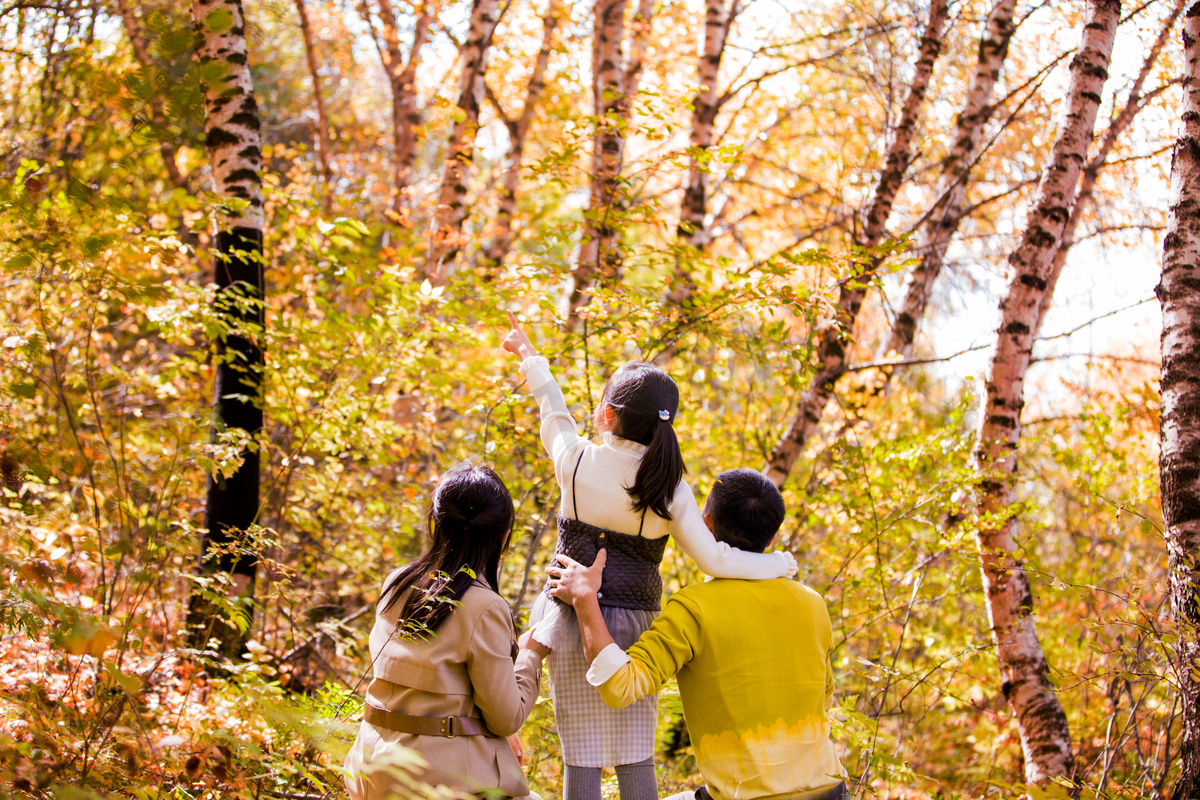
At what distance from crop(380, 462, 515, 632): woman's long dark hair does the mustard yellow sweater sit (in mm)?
511

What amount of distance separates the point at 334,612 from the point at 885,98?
552 cm

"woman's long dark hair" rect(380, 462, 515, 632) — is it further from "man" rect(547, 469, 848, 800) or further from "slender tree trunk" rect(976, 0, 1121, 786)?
"slender tree trunk" rect(976, 0, 1121, 786)

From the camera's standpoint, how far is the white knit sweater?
7.23 feet

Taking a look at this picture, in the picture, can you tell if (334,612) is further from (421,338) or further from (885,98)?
(885,98)

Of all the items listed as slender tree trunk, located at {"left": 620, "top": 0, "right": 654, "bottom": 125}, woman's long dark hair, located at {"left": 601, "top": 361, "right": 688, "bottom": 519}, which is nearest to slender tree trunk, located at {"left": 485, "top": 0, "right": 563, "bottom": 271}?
slender tree trunk, located at {"left": 620, "top": 0, "right": 654, "bottom": 125}

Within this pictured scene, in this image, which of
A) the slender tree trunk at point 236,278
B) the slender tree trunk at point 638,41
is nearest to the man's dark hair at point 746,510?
the slender tree trunk at point 236,278

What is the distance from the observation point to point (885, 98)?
5500 mm

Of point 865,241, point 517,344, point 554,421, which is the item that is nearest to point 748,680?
point 554,421

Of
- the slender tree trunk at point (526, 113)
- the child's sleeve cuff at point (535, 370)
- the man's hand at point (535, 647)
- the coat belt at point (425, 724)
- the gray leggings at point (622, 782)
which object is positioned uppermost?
the slender tree trunk at point (526, 113)

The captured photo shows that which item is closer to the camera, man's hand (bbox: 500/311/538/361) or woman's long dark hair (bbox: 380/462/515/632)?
woman's long dark hair (bbox: 380/462/515/632)

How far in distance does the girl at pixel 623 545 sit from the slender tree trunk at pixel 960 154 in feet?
Result: 11.7

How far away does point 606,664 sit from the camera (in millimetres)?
2010

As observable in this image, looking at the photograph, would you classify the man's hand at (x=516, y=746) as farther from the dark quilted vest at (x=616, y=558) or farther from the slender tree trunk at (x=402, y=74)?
the slender tree trunk at (x=402, y=74)

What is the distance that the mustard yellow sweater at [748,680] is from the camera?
6.89 feet
